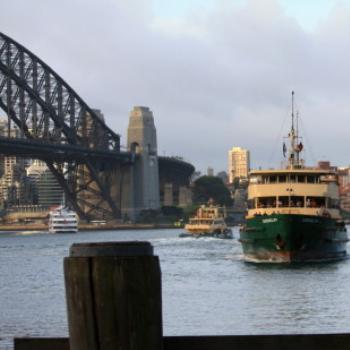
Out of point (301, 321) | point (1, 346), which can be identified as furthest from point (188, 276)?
point (1, 346)

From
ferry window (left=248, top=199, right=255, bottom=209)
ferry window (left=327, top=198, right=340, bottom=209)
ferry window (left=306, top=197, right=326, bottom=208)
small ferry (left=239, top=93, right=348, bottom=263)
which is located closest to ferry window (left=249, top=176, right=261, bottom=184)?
small ferry (left=239, top=93, right=348, bottom=263)

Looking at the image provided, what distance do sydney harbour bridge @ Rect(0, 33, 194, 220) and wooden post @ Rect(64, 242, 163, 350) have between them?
115 m

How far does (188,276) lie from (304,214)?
725 cm

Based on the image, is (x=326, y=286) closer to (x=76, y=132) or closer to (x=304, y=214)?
(x=304, y=214)

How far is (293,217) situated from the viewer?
44.5 metres

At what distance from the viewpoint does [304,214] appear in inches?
1790

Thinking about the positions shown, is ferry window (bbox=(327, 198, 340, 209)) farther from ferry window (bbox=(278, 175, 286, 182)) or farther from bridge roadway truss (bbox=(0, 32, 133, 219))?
bridge roadway truss (bbox=(0, 32, 133, 219))

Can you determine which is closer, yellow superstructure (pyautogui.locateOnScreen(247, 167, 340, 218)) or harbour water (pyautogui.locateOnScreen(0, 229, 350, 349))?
harbour water (pyautogui.locateOnScreen(0, 229, 350, 349))

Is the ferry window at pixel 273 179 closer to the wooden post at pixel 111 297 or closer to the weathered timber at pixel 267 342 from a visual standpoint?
the weathered timber at pixel 267 342

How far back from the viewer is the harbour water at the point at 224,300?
22078 mm

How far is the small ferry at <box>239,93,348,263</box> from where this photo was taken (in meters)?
44.5

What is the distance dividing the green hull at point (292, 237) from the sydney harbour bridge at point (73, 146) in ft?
255

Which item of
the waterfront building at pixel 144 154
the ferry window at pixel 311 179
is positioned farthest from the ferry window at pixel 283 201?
the waterfront building at pixel 144 154

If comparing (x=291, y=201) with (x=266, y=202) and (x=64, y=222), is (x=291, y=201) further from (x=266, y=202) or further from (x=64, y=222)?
(x=64, y=222)
